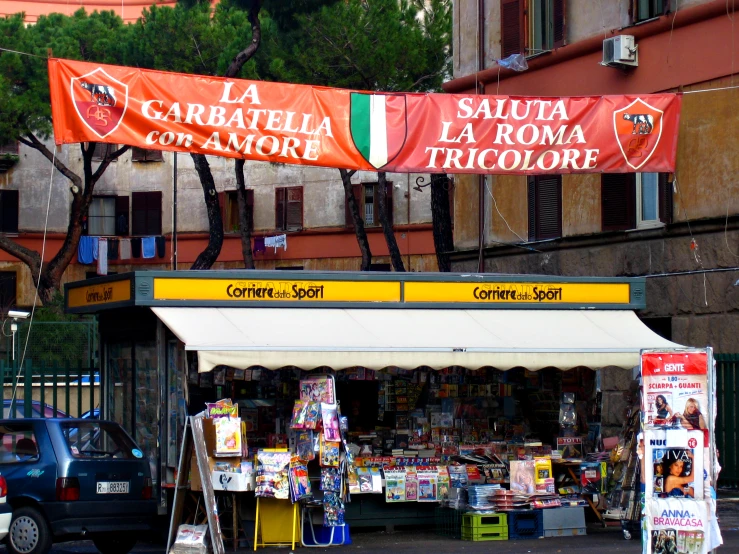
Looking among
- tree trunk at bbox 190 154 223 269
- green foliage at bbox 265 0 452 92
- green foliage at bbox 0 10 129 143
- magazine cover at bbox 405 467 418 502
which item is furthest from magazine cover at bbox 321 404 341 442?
green foliage at bbox 0 10 129 143

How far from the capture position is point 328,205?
44531 mm

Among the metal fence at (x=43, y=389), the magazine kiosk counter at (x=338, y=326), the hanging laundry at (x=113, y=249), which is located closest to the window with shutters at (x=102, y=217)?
the hanging laundry at (x=113, y=249)

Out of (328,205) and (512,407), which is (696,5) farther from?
(328,205)

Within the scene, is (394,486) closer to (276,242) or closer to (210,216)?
(210,216)

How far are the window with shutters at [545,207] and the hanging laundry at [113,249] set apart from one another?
2795cm

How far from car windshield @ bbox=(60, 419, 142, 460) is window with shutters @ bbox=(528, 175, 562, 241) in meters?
10.3

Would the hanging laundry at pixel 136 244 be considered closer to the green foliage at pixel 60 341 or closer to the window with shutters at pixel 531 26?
the green foliage at pixel 60 341

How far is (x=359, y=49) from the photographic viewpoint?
33.0 m

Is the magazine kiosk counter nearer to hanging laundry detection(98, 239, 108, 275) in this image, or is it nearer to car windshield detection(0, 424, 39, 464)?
car windshield detection(0, 424, 39, 464)

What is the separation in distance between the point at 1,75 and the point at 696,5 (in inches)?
936

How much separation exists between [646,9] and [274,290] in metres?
8.75

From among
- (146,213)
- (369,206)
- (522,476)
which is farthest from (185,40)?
(522,476)

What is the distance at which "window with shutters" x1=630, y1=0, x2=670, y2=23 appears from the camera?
18.5m

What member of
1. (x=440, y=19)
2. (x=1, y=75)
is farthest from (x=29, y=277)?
(x=440, y=19)
